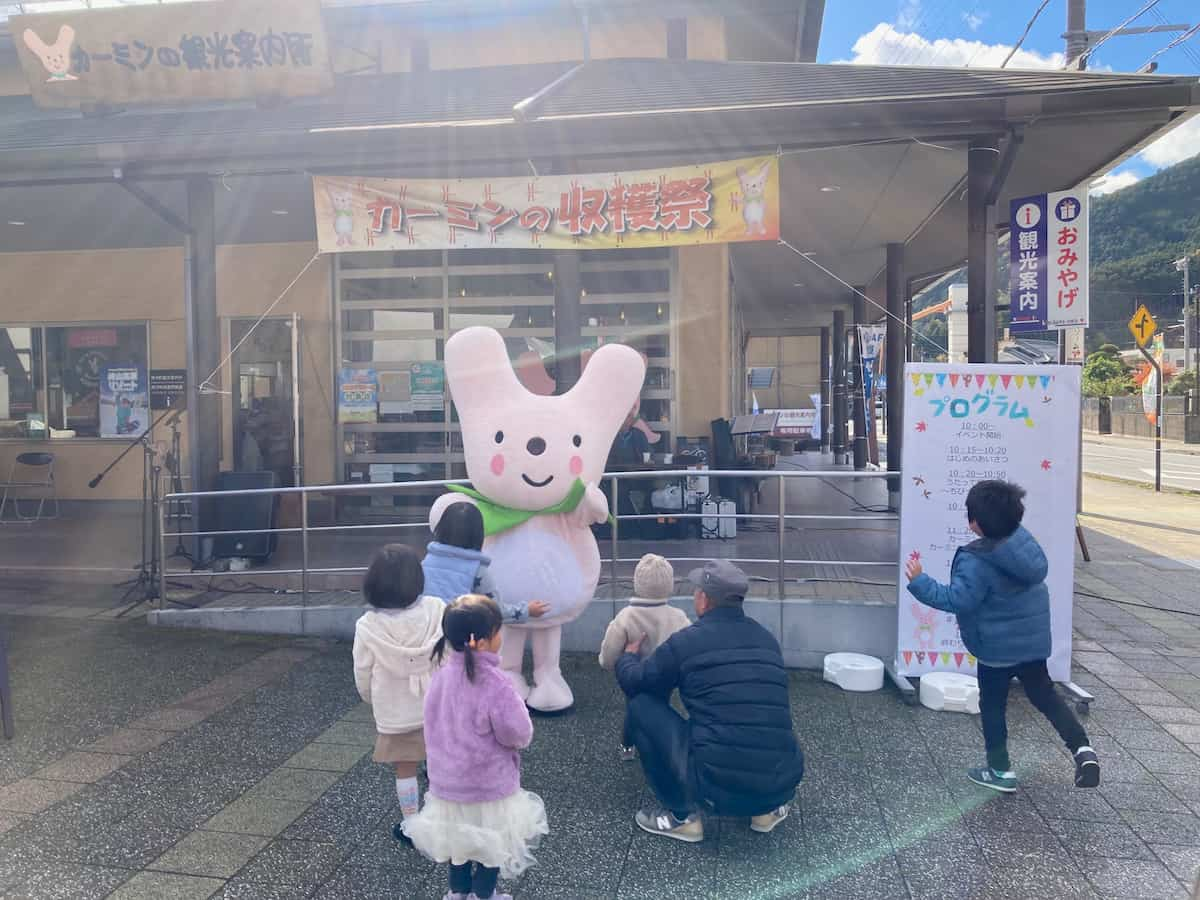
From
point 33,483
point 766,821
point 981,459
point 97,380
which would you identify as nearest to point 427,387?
point 97,380

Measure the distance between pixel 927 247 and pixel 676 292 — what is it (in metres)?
5.14

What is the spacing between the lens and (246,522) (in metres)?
8.20

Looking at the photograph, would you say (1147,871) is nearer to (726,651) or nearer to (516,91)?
(726,651)

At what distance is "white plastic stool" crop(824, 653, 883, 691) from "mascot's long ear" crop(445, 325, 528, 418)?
8.98 ft

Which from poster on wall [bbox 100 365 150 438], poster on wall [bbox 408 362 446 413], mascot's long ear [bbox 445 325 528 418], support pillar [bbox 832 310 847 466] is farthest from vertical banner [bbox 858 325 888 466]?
mascot's long ear [bbox 445 325 528 418]

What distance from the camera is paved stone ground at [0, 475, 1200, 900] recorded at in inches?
135

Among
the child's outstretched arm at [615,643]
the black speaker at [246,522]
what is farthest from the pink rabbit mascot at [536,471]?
the black speaker at [246,522]

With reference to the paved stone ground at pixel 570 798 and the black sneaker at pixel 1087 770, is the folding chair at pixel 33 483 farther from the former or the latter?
the black sneaker at pixel 1087 770

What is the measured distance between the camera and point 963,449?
5488 millimetres

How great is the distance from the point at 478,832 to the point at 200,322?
6.44 metres

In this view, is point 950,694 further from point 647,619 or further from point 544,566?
point 544,566

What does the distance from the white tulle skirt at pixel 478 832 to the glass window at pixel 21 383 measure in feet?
37.4

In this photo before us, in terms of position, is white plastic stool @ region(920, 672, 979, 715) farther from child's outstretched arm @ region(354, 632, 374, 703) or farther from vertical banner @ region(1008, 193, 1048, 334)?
vertical banner @ region(1008, 193, 1048, 334)

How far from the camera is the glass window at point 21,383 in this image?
471 inches
